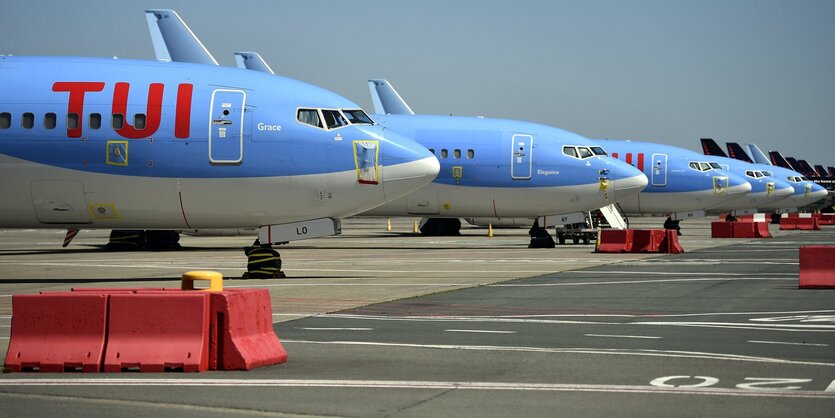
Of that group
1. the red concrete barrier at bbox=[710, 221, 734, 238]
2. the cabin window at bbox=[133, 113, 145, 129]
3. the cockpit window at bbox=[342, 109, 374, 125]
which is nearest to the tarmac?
the cabin window at bbox=[133, 113, 145, 129]

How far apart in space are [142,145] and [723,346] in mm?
15847

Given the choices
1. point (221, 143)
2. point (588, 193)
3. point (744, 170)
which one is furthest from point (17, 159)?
point (744, 170)

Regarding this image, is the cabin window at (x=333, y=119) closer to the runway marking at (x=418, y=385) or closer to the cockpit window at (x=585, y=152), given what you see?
the runway marking at (x=418, y=385)

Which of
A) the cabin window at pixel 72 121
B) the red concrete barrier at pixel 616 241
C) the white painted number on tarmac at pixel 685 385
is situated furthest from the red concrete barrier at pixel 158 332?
the red concrete barrier at pixel 616 241

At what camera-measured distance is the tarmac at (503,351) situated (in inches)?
436

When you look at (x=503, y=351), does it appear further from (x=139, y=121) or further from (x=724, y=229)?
(x=724, y=229)

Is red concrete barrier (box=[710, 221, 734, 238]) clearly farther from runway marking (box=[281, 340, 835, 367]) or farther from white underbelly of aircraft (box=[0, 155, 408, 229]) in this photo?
runway marking (box=[281, 340, 835, 367])

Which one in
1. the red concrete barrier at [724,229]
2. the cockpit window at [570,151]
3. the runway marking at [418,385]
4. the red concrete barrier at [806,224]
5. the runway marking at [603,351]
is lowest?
the runway marking at [418,385]

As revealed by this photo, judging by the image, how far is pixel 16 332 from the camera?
44.9ft

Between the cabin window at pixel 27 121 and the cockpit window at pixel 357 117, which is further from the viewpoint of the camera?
the cockpit window at pixel 357 117

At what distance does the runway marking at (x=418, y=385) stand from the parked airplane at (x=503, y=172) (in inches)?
1328

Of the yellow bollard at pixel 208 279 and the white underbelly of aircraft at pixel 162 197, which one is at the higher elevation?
the white underbelly of aircraft at pixel 162 197

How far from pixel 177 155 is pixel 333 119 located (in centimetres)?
356

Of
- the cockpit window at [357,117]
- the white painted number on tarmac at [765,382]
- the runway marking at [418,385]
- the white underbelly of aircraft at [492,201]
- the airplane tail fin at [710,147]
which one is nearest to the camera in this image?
the runway marking at [418,385]
